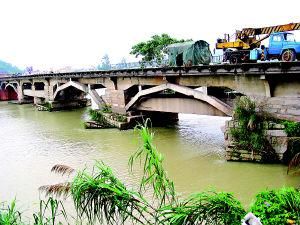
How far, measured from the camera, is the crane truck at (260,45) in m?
19.5

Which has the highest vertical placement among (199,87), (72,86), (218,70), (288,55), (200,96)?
(288,55)

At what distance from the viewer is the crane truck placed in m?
19.5

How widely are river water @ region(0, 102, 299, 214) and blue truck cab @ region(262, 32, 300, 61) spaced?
6.06 metres

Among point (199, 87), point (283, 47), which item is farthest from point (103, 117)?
point (283, 47)

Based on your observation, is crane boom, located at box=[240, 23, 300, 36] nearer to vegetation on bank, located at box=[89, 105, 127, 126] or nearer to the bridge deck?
the bridge deck

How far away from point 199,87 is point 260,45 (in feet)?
15.9

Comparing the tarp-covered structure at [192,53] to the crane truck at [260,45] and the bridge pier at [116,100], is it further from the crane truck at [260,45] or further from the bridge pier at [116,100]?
the bridge pier at [116,100]

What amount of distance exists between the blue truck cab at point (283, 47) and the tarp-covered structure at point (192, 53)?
6.15 meters

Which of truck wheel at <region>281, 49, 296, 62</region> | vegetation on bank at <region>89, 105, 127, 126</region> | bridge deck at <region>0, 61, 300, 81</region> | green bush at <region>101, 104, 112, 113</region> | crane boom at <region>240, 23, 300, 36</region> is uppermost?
crane boom at <region>240, 23, 300, 36</region>

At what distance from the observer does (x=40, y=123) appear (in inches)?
1361

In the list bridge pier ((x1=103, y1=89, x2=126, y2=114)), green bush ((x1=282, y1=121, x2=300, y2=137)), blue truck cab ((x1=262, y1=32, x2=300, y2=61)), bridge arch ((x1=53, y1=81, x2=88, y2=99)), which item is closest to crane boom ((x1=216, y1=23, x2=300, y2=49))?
blue truck cab ((x1=262, y1=32, x2=300, y2=61))

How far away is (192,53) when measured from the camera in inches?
1008

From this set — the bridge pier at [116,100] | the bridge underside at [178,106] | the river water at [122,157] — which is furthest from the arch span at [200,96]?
the bridge pier at [116,100]

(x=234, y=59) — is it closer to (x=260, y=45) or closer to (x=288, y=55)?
(x=260, y=45)
